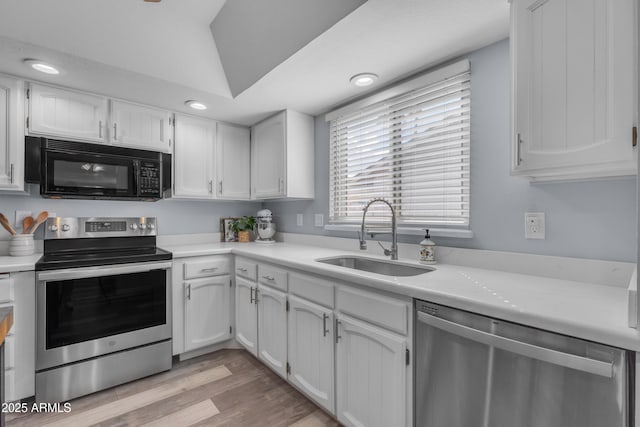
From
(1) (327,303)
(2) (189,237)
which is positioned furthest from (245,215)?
(1) (327,303)

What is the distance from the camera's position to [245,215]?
334cm

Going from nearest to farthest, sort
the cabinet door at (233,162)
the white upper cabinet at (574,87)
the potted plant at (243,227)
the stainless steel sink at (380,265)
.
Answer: the white upper cabinet at (574,87), the stainless steel sink at (380,265), the cabinet door at (233,162), the potted plant at (243,227)

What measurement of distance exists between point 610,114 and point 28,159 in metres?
3.05

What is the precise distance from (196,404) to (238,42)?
2280mm

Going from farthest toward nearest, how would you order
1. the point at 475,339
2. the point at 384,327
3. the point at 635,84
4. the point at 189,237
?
1. the point at 189,237
2. the point at 384,327
3. the point at 475,339
4. the point at 635,84

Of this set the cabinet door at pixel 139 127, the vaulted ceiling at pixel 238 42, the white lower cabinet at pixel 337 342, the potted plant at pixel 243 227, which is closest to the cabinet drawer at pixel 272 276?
the white lower cabinet at pixel 337 342

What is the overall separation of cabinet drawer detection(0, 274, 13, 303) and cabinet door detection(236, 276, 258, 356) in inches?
52.4

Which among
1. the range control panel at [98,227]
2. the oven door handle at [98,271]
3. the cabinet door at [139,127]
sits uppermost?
the cabinet door at [139,127]

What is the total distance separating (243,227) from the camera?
3.11 metres

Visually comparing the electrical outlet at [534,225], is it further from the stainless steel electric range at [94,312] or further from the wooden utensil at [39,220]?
the wooden utensil at [39,220]

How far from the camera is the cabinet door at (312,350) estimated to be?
162 cm

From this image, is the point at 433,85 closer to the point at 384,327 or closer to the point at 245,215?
the point at 384,327

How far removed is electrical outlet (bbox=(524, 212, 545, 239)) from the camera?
4.61 feet

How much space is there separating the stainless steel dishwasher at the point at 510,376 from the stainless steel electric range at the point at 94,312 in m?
1.85
